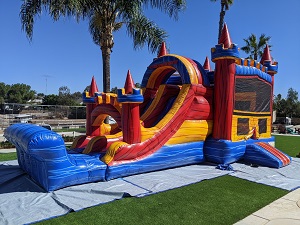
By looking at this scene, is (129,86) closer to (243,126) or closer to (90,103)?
(90,103)

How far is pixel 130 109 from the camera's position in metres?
5.78

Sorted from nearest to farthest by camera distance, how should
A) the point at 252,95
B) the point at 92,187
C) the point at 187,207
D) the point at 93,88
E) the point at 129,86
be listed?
1. the point at 187,207
2. the point at 92,187
3. the point at 129,86
4. the point at 93,88
5. the point at 252,95

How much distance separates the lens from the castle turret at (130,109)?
5.71 m

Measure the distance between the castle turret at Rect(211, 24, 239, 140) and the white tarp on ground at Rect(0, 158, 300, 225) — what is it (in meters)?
1.08

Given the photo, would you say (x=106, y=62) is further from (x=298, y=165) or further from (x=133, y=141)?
(x=298, y=165)

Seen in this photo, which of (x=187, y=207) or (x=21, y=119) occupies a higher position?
(x=21, y=119)

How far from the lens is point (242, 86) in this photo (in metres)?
7.78

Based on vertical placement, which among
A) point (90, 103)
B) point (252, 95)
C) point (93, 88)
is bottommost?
point (90, 103)

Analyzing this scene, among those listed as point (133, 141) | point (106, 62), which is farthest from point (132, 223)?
point (106, 62)

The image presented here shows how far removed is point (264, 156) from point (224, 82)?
229 cm

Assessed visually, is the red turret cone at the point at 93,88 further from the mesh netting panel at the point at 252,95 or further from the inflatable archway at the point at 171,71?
the mesh netting panel at the point at 252,95

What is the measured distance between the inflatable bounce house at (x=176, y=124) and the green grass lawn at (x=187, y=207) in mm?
1243

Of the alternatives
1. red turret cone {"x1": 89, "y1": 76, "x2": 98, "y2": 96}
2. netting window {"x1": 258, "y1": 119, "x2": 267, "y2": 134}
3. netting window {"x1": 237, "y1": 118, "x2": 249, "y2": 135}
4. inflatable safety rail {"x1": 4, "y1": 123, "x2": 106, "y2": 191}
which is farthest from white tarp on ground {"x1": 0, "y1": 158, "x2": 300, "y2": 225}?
red turret cone {"x1": 89, "y1": 76, "x2": 98, "y2": 96}

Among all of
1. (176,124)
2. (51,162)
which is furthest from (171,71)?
(51,162)
